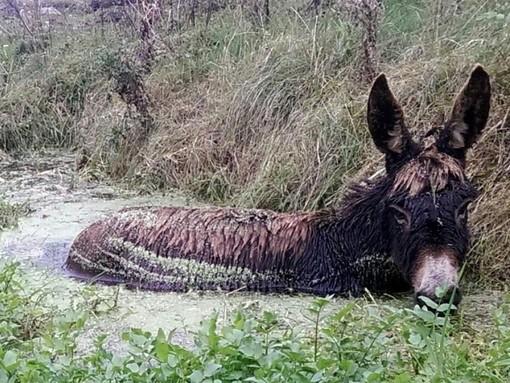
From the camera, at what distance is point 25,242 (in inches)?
226

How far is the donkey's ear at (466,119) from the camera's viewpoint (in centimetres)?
423

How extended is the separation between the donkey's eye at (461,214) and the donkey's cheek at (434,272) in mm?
187

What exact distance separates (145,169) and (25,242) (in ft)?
6.14

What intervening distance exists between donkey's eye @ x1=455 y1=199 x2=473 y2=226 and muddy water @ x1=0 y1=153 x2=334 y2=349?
888 millimetres

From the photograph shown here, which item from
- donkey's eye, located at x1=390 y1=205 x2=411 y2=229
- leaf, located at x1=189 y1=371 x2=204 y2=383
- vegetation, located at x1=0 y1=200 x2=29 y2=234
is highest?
leaf, located at x1=189 y1=371 x2=204 y2=383

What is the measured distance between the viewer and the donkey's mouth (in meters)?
3.71

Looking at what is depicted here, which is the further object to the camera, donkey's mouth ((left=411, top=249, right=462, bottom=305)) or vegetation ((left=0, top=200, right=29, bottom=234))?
vegetation ((left=0, top=200, right=29, bottom=234))

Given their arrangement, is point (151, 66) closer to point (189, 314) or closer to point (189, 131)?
point (189, 131)

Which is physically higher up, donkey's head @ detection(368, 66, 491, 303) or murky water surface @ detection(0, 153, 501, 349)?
donkey's head @ detection(368, 66, 491, 303)

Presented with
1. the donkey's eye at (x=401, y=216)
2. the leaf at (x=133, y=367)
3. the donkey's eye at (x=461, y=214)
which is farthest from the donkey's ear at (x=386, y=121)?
the leaf at (x=133, y=367)

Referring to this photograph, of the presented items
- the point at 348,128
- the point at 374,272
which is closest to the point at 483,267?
the point at 374,272

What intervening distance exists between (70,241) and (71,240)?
0.02 meters

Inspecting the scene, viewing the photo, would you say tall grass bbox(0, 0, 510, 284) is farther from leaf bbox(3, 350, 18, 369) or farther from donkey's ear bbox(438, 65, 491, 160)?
leaf bbox(3, 350, 18, 369)

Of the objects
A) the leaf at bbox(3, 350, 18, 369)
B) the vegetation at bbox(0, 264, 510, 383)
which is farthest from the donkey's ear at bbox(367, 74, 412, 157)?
the leaf at bbox(3, 350, 18, 369)
